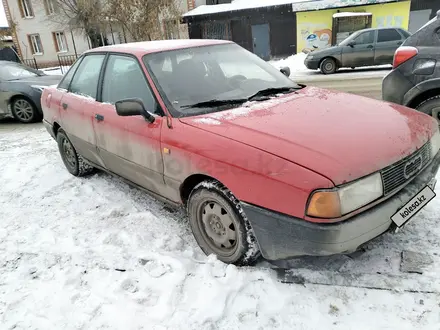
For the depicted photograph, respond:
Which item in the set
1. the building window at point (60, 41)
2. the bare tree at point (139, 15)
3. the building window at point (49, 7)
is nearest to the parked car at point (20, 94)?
the bare tree at point (139, 15)

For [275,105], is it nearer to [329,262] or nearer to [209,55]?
[209,55]

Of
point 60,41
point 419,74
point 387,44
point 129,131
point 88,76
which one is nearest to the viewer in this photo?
point 129,131

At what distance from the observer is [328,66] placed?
13008mm

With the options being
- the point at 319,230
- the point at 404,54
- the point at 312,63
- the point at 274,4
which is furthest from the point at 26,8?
the point at 319,230

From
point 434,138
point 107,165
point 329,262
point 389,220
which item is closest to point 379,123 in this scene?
point 434,138

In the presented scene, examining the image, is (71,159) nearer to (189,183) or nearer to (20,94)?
(189,183)

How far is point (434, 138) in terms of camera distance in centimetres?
272

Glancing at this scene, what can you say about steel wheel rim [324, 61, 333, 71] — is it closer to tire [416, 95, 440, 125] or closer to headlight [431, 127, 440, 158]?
tire [416, 95, 440, 125]

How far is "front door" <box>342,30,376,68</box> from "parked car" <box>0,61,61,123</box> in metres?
9.59

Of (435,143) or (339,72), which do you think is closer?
(435,143)

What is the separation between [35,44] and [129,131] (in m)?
31.4

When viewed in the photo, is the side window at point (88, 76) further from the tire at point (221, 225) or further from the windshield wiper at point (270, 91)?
the tire at point (221, 225)

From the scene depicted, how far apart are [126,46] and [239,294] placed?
2635mm

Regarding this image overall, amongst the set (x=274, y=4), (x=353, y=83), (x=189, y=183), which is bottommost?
(x=353, y=83)
